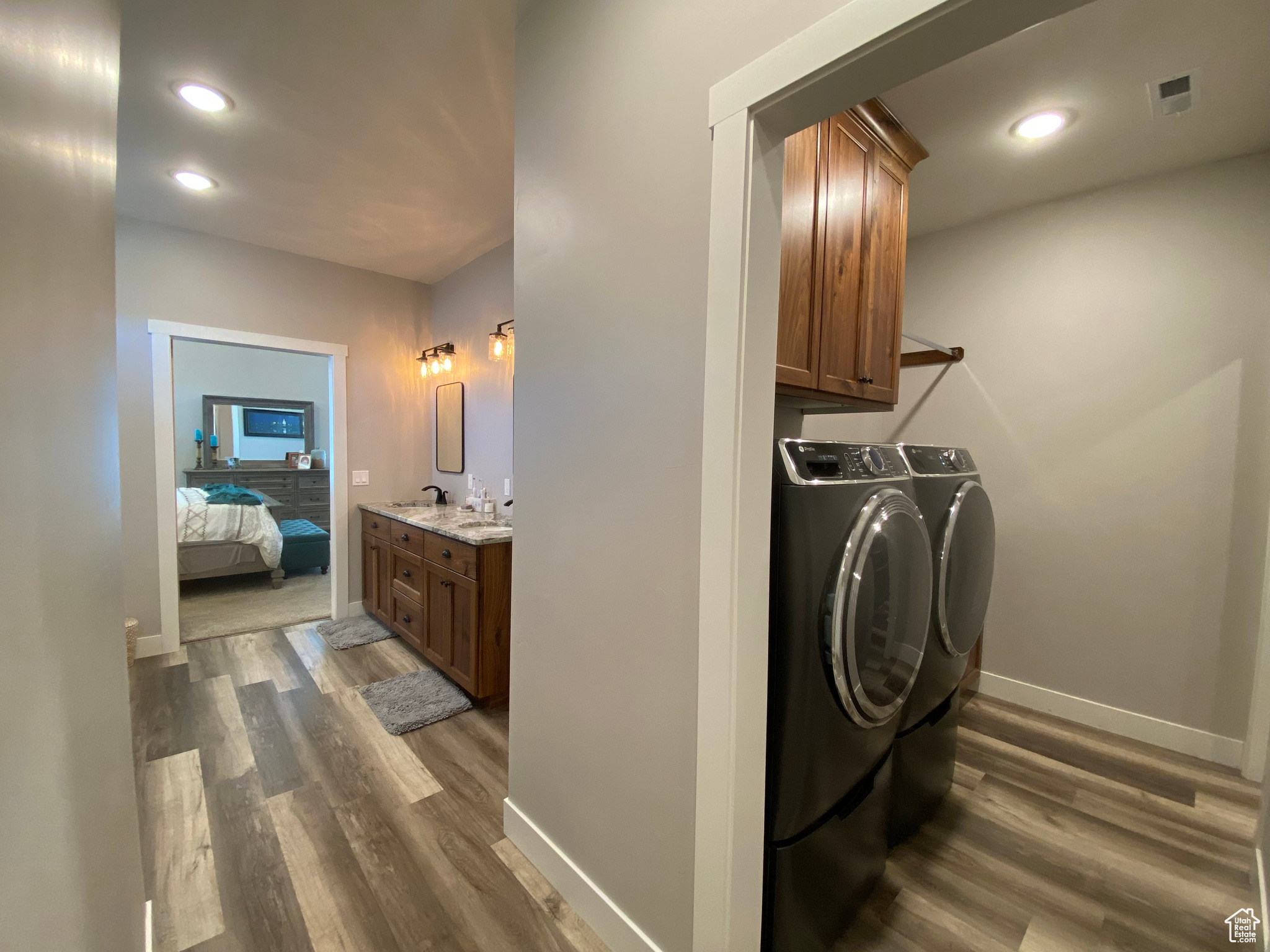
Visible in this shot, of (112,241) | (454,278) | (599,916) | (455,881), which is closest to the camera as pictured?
(112,241)

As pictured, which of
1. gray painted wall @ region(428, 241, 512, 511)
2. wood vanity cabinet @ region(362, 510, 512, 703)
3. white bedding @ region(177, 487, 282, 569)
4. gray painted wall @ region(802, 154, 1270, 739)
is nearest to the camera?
gray painted wall @ region(802, 154, 1270, 739)

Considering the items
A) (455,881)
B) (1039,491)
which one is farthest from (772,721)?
(1039,491)

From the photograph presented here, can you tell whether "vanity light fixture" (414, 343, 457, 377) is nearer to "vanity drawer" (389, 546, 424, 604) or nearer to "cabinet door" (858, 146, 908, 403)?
"vanity drawer" (389, 546, 424, 604)

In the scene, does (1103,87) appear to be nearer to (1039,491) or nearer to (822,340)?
(822,340)

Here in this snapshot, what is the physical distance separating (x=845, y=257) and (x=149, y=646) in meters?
4.29

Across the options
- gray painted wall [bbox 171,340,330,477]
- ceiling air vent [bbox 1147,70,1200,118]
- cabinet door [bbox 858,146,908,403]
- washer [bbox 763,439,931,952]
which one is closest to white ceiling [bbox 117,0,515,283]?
cabinet door [bbox 858,146,908,403]

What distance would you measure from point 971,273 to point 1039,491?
1.23 metres

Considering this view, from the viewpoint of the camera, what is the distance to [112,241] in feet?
3.53

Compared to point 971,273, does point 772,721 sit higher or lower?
lower

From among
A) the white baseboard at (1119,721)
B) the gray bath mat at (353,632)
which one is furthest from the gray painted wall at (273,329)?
the white baseboard at (1119,721)

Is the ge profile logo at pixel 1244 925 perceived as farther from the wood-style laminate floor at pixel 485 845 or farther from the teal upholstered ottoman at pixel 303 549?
the teal upholstered ottoman at pixel 303 549

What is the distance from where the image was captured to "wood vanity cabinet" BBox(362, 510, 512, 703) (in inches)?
97.8

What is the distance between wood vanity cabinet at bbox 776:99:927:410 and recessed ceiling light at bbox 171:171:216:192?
287 centimetres

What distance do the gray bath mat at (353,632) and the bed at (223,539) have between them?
139 centimetres
